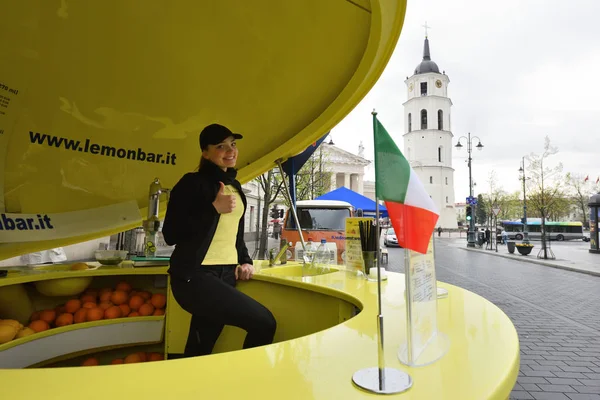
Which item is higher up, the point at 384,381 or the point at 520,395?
the point at 384,381

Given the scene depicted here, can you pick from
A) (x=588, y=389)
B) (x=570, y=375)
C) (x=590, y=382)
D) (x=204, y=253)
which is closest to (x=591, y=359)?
(x=570, y=375)

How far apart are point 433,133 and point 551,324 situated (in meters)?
60.9

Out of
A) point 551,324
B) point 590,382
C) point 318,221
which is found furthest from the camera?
point 318,221

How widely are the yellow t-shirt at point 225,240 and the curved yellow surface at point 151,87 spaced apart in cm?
58

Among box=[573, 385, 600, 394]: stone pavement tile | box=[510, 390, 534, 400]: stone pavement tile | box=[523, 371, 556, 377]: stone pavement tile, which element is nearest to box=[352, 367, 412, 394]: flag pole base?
box=[510, 390, 534, 400]: stone pavement tile

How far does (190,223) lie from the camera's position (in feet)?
6.79

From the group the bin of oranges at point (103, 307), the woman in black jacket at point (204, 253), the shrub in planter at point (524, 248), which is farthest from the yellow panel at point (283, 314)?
the shrub in planter at point (524, 248)

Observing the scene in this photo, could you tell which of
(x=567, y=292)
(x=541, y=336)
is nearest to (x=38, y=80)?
(x=541, y=336)

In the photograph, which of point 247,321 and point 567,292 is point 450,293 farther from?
point 567,292

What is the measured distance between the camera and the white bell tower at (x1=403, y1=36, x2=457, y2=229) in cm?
6300

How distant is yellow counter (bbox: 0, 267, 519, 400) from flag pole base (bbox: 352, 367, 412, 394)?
0.02 metres

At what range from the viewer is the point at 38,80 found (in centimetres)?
195

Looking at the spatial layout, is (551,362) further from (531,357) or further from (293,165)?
(293,165)

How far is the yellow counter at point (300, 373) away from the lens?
2.94 ft
